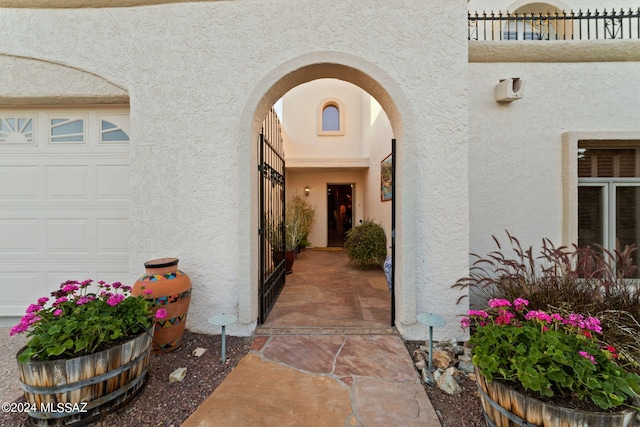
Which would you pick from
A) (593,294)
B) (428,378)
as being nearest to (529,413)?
(428,378)

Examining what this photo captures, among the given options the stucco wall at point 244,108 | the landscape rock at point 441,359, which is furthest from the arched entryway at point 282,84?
the landscape rock at point 441,359

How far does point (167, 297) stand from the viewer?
274 cm

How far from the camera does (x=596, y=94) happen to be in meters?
3.76

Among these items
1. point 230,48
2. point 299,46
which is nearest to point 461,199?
point 299,46

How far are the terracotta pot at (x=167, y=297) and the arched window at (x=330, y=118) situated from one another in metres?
7.98

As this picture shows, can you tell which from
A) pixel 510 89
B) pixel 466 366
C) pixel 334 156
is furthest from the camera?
pixel 334 156

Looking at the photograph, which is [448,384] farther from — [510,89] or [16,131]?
[16,131]

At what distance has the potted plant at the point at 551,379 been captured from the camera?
159 centimetres

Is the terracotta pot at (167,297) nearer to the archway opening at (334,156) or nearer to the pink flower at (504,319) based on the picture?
the archway opening at (334,156)

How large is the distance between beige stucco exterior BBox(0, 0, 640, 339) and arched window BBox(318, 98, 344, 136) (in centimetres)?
625

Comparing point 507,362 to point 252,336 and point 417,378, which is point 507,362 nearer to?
point 417,378

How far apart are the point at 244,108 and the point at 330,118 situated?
7085 mm

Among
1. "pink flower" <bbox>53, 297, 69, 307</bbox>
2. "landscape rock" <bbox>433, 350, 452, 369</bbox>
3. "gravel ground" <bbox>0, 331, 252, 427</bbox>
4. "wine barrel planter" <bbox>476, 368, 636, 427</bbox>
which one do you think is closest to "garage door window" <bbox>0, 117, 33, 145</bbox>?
"pink flower" <bbox>53, 297, 69, 307</bbox>

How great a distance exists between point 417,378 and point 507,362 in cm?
91
